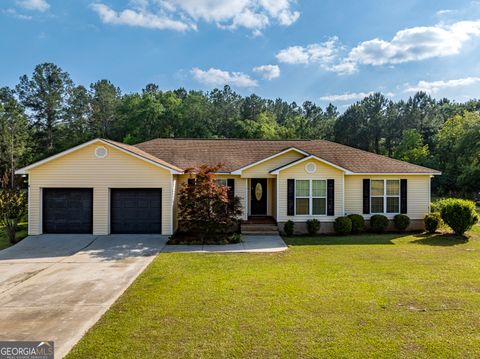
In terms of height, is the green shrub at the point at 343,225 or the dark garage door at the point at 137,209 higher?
the dark garage door at the point at 137,209

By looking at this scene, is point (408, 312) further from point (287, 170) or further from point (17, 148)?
point (17, 148)

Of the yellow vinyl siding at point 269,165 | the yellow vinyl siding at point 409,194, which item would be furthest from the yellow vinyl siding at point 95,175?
the yellow vinyl siding at point 409,194

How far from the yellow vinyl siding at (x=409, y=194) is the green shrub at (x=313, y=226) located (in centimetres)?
200

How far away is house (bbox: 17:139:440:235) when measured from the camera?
1323 centimetres

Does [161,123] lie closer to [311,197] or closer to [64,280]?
[311,197]

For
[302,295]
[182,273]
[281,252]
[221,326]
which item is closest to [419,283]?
[302,295]

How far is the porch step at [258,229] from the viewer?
45.8 ft

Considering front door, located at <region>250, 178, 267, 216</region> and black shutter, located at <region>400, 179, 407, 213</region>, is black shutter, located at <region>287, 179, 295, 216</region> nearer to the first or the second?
front door, located at <region>250, 178, 267, 216</region>

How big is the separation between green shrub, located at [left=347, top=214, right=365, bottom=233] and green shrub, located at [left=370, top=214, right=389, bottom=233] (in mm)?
569

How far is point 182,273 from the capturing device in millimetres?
8289

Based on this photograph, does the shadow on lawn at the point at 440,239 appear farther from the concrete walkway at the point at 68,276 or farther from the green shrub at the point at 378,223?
the concrete walkway at the point at 68,276

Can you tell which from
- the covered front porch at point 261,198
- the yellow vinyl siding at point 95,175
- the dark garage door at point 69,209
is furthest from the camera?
the covered front porch at point 261,198

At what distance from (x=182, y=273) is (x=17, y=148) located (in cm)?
4122

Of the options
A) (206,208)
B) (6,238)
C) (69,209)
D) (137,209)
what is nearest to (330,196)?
(206,208)
